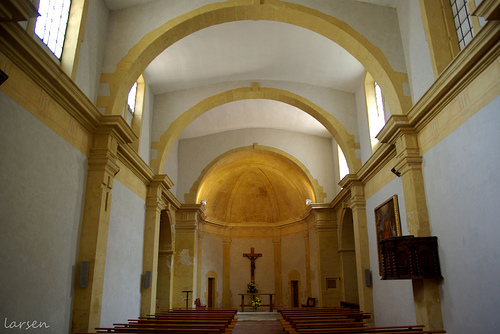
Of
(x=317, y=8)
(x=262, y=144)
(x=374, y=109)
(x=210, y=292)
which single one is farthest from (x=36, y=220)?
(x=210, y=292)

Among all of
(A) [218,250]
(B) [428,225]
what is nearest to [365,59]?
(B) [428,225]

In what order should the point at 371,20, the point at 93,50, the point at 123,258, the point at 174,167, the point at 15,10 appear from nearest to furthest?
the point at 15,10
the point at 93,50
the point at 371,20
the point at 123,258
the point at 174,167

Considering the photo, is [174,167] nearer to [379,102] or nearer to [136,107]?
[136,107]

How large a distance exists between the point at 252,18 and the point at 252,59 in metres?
3.08

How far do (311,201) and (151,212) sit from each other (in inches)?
353

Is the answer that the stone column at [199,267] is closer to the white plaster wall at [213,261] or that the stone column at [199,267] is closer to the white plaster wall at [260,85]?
the white plaster wall at [213,261]

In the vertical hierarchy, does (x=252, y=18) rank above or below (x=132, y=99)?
above

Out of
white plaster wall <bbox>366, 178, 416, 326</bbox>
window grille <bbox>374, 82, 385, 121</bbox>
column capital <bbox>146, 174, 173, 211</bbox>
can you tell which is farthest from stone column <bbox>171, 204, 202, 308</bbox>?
window grille <bbox>374, 82, 385, 121</bbox>

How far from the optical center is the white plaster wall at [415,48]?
28.7 ft

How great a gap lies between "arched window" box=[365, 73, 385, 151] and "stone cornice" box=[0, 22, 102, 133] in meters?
8.35

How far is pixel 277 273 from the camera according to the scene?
929 inches

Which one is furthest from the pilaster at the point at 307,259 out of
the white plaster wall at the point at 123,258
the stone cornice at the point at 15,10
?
the stone cornice at the point at 15,10

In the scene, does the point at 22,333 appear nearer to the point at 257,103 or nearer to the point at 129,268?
the point at 129,268

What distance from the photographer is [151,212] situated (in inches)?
519
